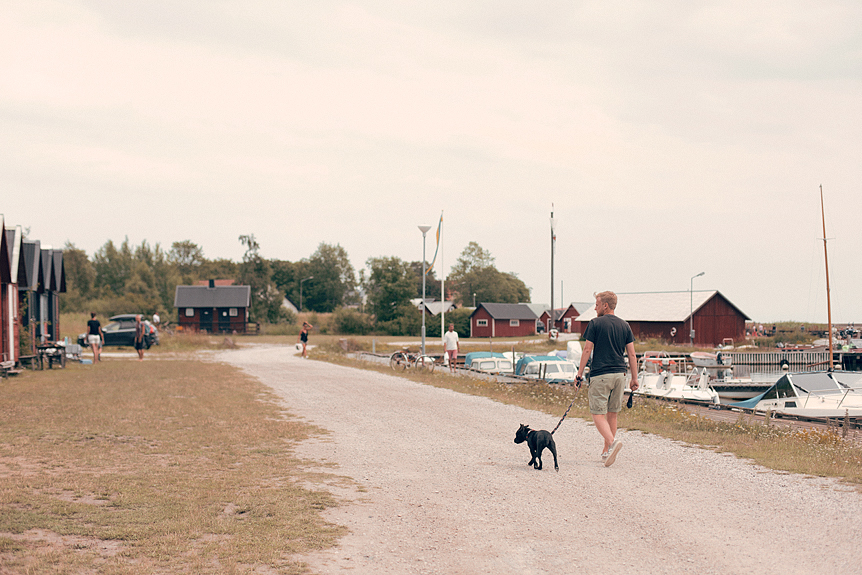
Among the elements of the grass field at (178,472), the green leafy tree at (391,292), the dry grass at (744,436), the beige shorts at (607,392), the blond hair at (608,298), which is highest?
the green leafy tree at (391,292)

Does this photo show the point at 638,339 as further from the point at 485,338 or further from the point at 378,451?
the point at 378,451

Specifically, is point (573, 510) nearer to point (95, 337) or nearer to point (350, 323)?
point (95, 337)

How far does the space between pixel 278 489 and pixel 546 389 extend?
1192 cm

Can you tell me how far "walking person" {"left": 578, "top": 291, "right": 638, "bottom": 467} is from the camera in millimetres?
7930

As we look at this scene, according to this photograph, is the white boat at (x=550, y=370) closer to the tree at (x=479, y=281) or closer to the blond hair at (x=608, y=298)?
the blond hair at (x=608, y=298)

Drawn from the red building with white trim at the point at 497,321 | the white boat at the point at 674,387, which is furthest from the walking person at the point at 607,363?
the red building with white trim at the point at 497,321

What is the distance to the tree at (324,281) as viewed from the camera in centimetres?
11925

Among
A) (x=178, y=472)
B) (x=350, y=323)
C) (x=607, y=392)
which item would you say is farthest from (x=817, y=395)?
(x=350, y=323)

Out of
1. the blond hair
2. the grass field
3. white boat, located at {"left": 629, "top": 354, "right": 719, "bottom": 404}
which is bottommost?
white boat, located at {"left": 629, "top": 354, "right": 719, "bottom": 404}

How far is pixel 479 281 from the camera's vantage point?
389ft

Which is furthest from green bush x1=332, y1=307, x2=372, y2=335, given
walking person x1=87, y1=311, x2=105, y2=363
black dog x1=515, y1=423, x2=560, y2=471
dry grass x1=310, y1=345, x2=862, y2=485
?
black dog x1=515, y1=423, x2=560, y2=471

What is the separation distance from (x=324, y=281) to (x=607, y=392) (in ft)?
372

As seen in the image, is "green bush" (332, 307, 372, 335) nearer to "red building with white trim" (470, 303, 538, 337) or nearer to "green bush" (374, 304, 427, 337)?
"green bush" (374, 304, 427, 337)

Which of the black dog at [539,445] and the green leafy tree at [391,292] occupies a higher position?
the green leafy tree at [391,292]
